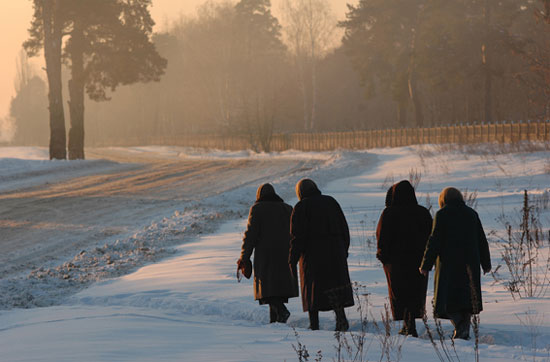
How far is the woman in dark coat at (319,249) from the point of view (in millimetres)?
6660

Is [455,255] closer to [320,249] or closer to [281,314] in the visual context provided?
[320,249]

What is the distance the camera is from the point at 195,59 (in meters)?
82.9

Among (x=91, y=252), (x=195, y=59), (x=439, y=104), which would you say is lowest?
(x=91, y=252)

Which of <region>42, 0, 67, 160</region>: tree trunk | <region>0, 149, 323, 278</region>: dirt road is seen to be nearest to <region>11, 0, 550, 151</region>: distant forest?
<region>42, 0, 67, 160</region>: tree trunk

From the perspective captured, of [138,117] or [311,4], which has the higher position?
[311,4]

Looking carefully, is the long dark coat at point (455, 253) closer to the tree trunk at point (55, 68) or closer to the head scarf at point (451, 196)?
the head scarf at point (451, 196)

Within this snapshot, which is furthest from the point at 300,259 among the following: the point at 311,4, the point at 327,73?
the point at 327,73

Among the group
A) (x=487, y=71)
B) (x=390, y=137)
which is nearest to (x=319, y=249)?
(x=487, y=71)

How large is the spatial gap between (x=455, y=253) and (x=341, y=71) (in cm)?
7535

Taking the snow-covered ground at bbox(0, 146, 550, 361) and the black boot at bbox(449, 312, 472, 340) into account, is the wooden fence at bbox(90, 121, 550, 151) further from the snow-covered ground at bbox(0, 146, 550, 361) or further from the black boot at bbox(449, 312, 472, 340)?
the black boot at bbox(449, 312, 472, 340)

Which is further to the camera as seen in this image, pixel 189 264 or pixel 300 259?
pixel 189 264

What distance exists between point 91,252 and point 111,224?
3522 mm

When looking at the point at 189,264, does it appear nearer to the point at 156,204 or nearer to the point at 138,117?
the point at 156,204

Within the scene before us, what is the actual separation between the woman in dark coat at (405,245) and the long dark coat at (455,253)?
0.28 meters
